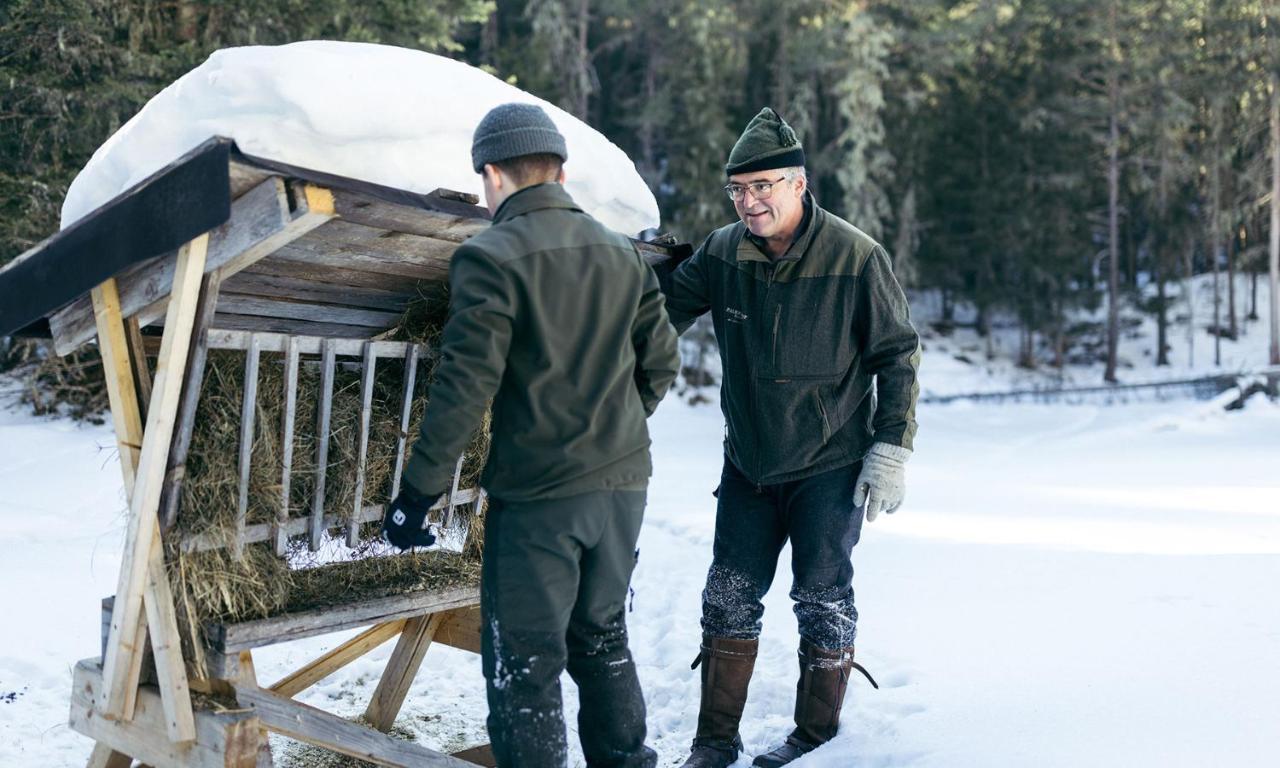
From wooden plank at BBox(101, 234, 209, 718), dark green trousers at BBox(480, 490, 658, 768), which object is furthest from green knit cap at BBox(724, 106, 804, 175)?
wooden plank at BBox(101, 234, 209, 718)

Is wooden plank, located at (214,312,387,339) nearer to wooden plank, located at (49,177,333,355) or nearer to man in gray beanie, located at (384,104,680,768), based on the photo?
wooden plank, located at (49,177,333,355)

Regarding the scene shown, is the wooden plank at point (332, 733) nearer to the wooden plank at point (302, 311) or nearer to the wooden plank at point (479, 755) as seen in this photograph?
the wooden plank at point (479, 755)

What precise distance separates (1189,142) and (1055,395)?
1355 centimetres

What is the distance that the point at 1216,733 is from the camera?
11.0ft

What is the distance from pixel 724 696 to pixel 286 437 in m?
1.73

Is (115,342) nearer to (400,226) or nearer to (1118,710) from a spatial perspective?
(400,226)

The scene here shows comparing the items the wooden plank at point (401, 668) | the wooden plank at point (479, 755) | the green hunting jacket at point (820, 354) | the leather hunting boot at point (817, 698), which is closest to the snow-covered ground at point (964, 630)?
the leather hunting boot at point (817, 698)

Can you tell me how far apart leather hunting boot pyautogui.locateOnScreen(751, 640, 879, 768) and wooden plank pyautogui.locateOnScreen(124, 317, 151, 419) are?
2267 mm

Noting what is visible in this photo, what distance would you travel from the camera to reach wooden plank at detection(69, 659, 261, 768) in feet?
9.37

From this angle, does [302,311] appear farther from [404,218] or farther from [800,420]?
[800,420]

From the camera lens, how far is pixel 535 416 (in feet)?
9.04

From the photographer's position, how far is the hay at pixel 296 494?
2.95 meters

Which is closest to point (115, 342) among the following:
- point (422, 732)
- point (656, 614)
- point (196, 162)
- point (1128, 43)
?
point (196, 162)

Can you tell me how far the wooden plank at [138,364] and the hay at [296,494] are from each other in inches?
5.6
